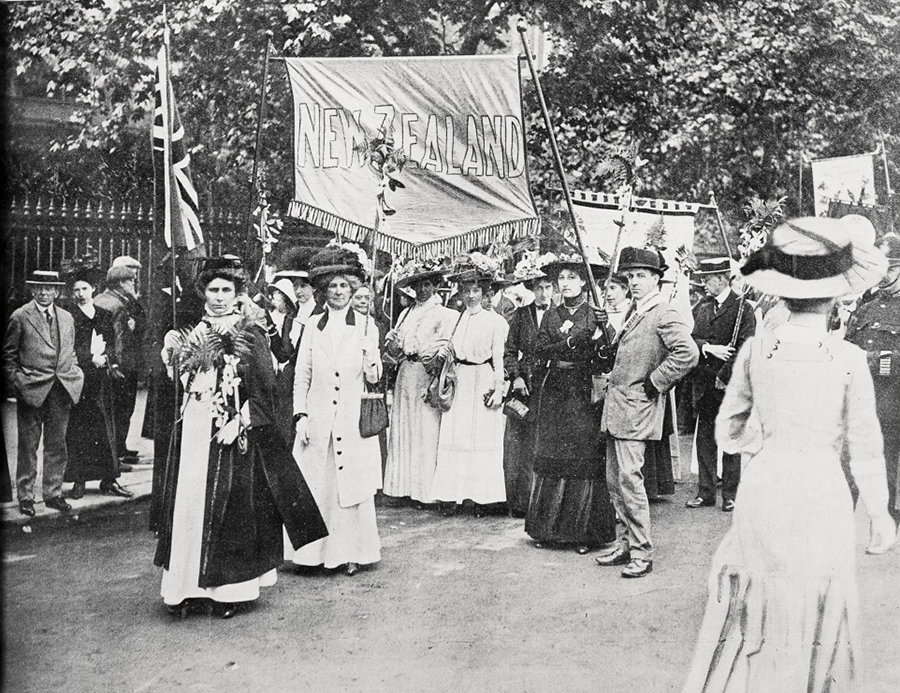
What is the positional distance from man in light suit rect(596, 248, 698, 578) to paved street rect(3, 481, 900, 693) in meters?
0.29

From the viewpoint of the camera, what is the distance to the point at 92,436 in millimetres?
7031

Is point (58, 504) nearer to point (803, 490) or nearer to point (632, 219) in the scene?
point (632, 219)

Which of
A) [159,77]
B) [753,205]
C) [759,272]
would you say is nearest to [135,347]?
[159,77]

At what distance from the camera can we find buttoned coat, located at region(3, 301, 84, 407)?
5797mm

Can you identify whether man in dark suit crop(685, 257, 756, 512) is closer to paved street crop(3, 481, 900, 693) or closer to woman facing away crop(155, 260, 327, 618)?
paved street crop(3, 481, 900, 693)

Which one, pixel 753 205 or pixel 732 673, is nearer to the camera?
pixel 732 673

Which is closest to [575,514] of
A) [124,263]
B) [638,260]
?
[638,260]

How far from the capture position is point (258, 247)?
10039mm

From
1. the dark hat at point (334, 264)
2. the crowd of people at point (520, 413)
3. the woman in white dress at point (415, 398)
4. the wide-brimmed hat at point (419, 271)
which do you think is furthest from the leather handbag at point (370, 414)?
the wide-brimmed hat at point (419, 271)

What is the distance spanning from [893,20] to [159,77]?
11.8 ft

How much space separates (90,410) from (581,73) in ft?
15.1

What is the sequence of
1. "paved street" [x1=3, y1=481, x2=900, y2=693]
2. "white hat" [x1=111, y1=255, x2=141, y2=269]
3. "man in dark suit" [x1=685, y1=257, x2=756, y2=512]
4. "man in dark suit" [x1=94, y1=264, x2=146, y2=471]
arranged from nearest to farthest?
"paved street" [x1=3, y1=481, x2=900, y2=693], "man in dark suit" [x1=685, y1=257, x2=756, y2=512], "man in dark suit" [x1=94, y1=264, x2=146, y2=471], "white hat" [x1=111, y1=255, x2=141, y2=269]

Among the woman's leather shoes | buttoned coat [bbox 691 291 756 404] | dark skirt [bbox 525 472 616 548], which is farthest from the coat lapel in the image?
buttoned coat [bbox 691 291 756 404]

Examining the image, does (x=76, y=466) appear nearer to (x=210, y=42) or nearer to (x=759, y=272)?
(x=210, y=42)
